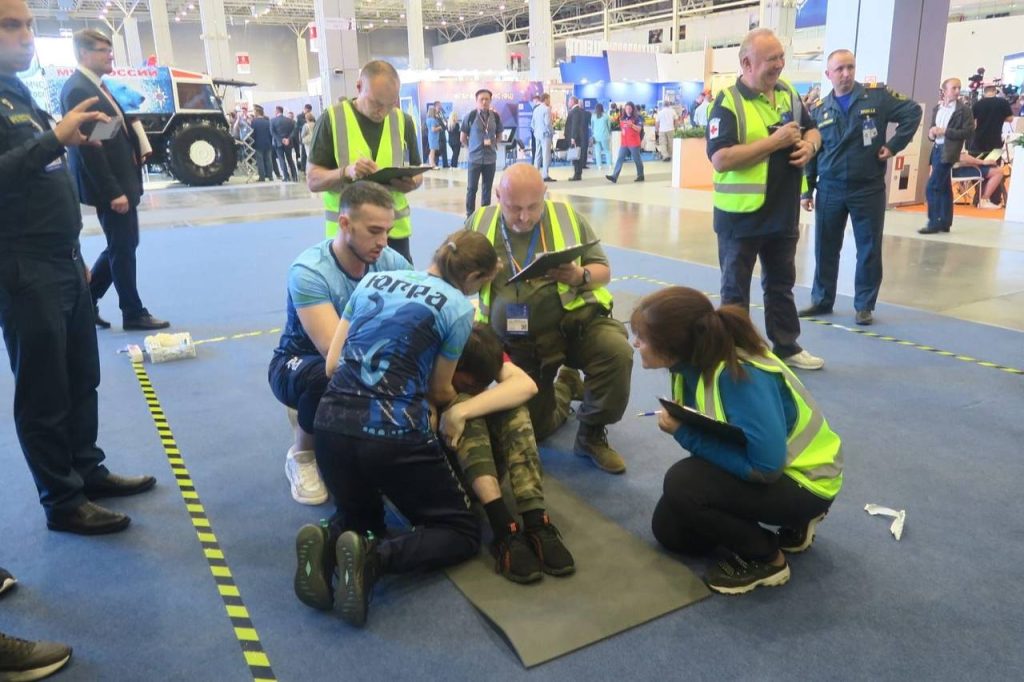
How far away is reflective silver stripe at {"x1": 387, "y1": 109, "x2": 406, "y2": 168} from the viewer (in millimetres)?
3744

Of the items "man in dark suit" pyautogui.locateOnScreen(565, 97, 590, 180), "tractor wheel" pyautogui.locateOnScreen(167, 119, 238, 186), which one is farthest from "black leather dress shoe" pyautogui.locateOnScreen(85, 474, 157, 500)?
"man in dark suit" pyautogui.locateOnScreen(565, 97, 590, 180)

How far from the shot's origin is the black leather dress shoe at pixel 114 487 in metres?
2.76

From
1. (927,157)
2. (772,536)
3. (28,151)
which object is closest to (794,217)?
(772,536)

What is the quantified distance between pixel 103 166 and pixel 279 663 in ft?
11.9

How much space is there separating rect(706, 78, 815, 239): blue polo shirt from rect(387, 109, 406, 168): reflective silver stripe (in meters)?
1.54

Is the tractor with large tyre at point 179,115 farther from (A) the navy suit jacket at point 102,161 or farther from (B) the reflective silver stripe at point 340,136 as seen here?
(B) the reflective silver stripe at point 340,136

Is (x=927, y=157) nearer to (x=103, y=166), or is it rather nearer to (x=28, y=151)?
(x=103, y=166)

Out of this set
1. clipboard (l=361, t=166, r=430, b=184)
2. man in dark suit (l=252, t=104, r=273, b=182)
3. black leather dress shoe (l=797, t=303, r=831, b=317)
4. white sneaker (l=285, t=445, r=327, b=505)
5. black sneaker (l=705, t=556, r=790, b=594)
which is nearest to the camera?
black sneaker (l=705, t=556, r=790, b=594)

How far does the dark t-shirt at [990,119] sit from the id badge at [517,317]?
8.74 metres

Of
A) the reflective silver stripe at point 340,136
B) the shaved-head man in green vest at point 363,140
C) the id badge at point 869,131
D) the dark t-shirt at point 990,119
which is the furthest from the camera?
Answer: the dark t-shirt at point 990,119

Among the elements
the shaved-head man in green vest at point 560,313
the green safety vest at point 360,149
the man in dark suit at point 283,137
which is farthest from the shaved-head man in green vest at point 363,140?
the man in dark suit at point 283,137

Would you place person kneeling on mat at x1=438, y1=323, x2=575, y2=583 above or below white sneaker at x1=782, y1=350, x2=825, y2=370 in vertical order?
above

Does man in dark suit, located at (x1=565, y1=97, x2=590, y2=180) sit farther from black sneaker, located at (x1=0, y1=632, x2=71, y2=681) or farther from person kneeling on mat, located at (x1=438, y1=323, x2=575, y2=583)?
black sneaker, located at (x1=0, y1=632, x2=71, y2=681)

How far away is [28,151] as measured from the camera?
2.19m
